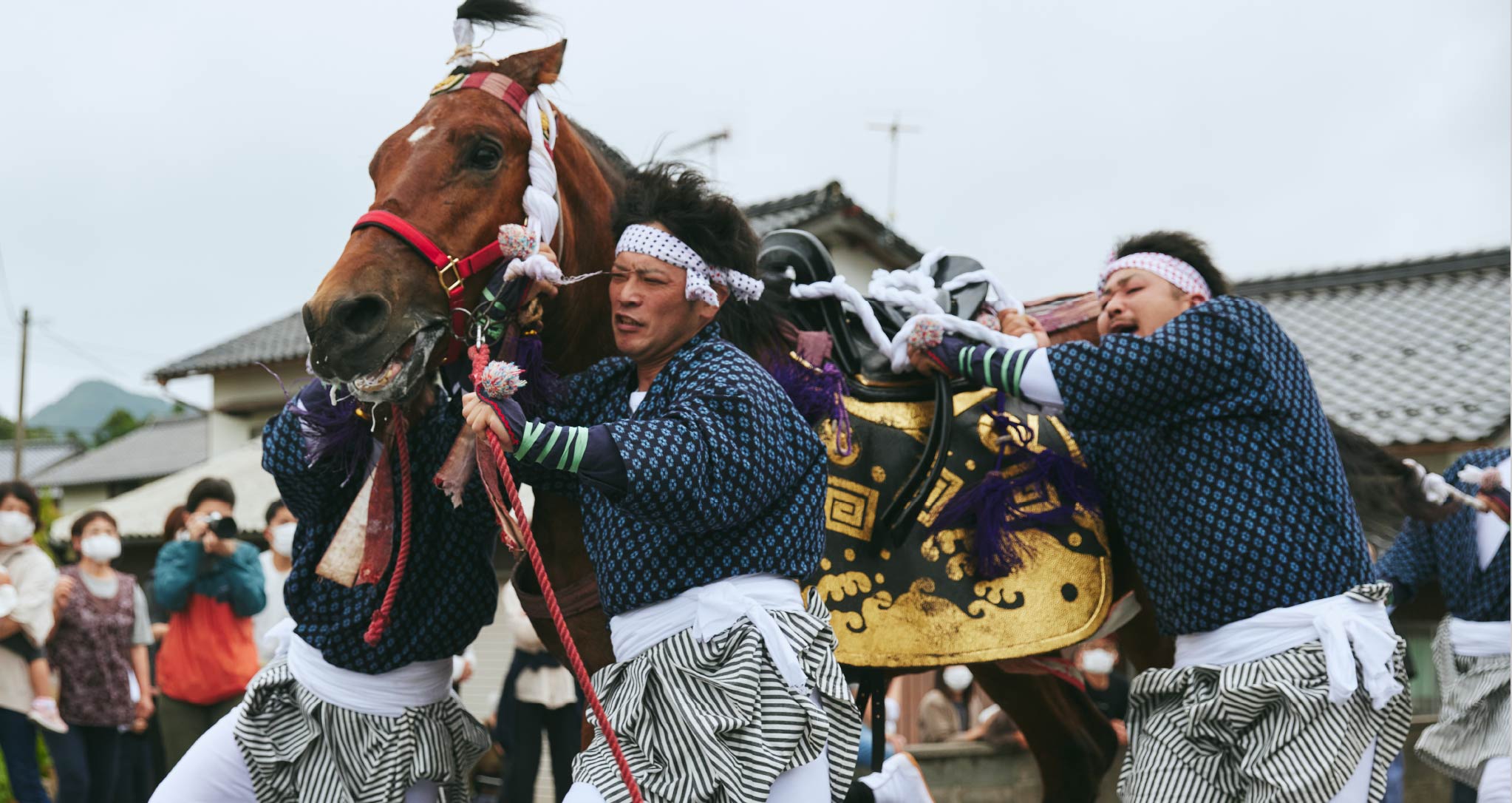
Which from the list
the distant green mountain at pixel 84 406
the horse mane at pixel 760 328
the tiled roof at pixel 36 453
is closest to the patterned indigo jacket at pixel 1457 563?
the horse mane at pixel 760 328

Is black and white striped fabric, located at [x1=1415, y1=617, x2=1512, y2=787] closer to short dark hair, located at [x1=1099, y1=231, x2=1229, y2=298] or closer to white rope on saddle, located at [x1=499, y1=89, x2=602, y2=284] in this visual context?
short dark hair, located at [x1=1099, y1=231, x2=1229, y2=298]

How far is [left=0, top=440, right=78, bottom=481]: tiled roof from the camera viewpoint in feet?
120

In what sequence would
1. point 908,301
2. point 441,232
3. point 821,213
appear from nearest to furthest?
point 441,232, point 908,301, point 821,213

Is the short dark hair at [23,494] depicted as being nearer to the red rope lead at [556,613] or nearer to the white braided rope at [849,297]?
the white braided rope at [849,297]

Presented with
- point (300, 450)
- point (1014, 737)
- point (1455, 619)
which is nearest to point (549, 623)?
point (300, 450)

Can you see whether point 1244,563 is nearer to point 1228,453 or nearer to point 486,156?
point 1228,453

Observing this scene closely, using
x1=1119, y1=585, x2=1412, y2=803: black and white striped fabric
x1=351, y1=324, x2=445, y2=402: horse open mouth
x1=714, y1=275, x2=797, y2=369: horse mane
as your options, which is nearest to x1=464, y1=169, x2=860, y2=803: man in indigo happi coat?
x1=351, y1=324, x2=445, y2=402: horse open mouth

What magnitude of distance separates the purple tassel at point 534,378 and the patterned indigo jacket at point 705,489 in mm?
162

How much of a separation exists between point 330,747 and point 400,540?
1.60 feet

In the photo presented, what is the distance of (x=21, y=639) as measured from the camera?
5695mm

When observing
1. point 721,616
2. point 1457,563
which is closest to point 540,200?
point 721,616

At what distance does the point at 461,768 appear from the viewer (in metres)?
3.08

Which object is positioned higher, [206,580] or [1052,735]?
[1052,735]

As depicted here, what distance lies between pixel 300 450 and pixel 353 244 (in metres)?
0.66
